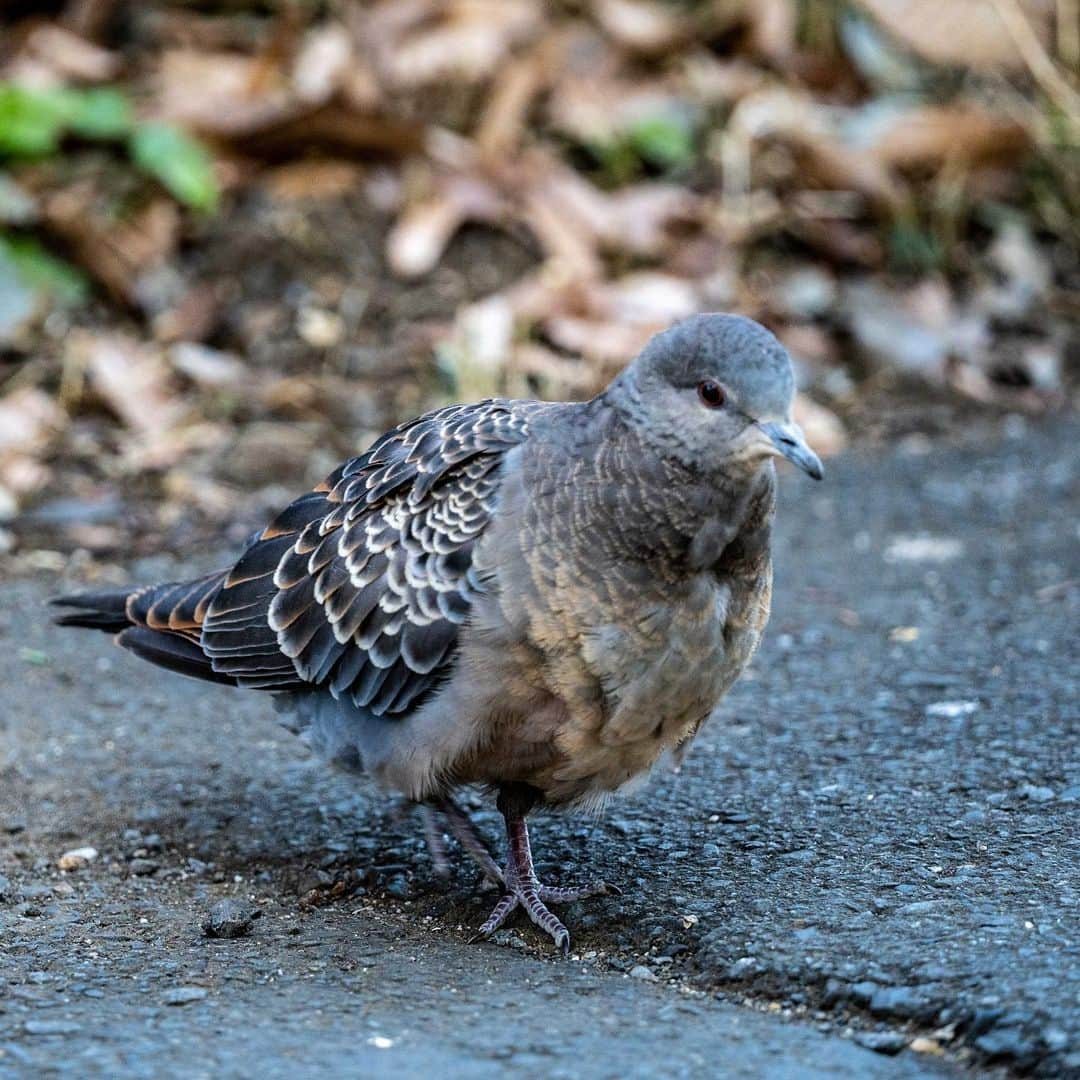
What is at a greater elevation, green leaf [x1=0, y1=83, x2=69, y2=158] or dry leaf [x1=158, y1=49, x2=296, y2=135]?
dry leaf [x1=158, y1=49, x2=296, y2=135]

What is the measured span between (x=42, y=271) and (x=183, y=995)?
4.37 meters

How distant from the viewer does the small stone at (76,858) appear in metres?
3.85

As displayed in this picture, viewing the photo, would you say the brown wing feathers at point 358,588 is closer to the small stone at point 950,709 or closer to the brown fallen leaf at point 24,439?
the small stone at point 950,709

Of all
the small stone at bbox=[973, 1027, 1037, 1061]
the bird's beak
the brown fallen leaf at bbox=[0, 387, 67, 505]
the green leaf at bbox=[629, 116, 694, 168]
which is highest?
the bird's beak

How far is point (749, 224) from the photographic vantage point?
7453 millimetres

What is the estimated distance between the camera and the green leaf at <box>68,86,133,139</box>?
279 inches

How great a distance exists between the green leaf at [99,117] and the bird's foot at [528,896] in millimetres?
4445

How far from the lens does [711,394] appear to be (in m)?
3.35

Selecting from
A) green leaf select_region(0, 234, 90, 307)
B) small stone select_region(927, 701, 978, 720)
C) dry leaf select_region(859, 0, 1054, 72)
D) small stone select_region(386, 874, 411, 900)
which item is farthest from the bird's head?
dry leaf select_region(859, 0, 1054, 72)

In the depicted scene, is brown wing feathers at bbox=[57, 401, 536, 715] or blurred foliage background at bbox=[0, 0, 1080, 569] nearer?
brown wing feathers at bbox=[57, 401, 536, 715]

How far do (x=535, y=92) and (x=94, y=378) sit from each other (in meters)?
2.52

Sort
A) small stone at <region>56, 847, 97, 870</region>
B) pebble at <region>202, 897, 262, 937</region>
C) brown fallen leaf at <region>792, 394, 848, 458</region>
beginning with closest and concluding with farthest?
pebble at <region>202, 897, 262, 937</region> → small stone at <region>56, 847, 97, 870</region> → brown fallen leaf at <region>792, 394, 848, 458</region>

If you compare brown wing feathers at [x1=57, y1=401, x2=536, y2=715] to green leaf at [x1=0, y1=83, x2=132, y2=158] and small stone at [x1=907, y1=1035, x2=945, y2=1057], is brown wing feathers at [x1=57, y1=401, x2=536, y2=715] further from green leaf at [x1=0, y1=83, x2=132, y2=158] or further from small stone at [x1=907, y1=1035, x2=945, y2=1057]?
green leaf at [x1=0, y1=83, x2=132, y2=158]

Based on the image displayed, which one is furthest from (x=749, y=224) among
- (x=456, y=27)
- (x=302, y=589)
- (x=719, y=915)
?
(x=719, y=915)
